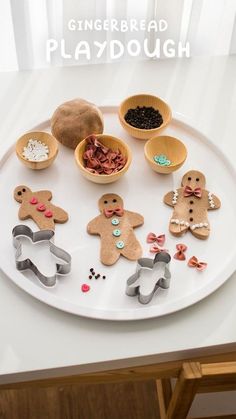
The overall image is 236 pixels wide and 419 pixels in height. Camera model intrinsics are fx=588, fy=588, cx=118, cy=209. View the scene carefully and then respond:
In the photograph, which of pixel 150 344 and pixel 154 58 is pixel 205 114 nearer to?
pixel 154 58

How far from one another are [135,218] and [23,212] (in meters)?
0.21

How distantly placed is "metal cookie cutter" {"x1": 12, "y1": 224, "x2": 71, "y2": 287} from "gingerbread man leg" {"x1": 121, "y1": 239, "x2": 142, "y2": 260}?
11cm

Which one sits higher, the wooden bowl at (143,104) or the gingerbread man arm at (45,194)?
the wooden bowl at (143,104)

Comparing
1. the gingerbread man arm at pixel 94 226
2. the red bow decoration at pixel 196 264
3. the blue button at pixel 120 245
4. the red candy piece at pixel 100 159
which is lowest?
the red bow decoration at pixel 196 264

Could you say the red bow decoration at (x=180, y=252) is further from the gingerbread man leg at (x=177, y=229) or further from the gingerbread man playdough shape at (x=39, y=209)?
the gingerbread man playdough shape at (x=39, y=209)

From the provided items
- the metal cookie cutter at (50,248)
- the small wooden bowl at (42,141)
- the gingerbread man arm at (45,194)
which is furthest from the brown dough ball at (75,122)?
the metal cookie cutter at (50,248)

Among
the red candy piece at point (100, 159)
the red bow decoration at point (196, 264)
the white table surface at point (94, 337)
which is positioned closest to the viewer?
the white table surface at point (94, 337)

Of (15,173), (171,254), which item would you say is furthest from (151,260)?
(15,173)

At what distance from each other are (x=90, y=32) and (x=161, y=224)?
0.55 metres

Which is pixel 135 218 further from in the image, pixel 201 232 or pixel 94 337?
→ pixel 94 337

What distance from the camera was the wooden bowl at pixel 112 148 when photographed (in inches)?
45.1

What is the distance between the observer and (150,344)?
984 mm

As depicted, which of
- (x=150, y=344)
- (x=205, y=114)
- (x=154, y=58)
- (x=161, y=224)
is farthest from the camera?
(x=154, y=58)

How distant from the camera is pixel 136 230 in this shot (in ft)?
3.66
